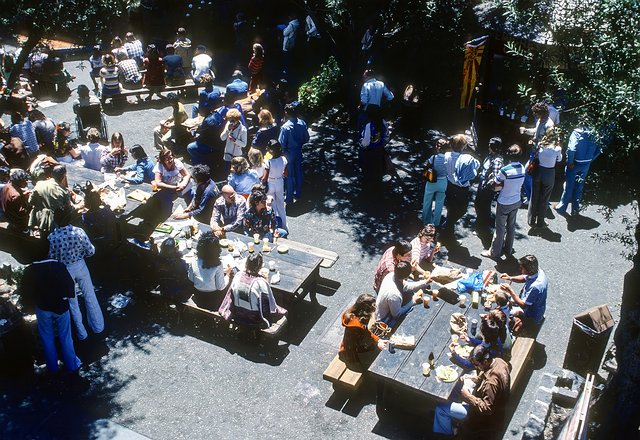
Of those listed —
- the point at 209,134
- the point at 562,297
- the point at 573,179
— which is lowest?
the point at 562,297

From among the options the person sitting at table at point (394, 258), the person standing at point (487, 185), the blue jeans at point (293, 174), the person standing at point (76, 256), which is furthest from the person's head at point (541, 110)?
the person standing at point (76, 256)

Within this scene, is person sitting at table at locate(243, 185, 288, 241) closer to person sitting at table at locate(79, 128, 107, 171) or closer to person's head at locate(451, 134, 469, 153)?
person's head at locate(451, 134, 469, 153)

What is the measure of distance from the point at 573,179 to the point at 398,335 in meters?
6.09

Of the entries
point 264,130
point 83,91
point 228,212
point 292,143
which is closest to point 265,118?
point 264,130

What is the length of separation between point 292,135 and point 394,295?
15.8 feet

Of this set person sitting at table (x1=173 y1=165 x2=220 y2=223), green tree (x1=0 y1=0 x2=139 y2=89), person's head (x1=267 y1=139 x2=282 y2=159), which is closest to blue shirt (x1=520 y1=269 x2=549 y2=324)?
person's head (x1=267 y1=139 x2=282 y2=159)

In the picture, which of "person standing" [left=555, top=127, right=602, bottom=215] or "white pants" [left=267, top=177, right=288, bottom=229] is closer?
"white pants" [left=267, top=177, right=288, bottom=229]

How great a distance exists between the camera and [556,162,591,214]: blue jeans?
11.9 metres

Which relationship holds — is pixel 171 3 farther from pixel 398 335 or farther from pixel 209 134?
pixel 398 335

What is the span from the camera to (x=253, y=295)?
8.49 metres

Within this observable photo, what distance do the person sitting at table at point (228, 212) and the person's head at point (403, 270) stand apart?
3055mm

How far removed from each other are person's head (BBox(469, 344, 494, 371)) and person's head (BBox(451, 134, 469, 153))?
14.2ft

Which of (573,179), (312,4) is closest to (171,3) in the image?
(312,4)

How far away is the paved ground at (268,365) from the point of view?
7719 millimetres
